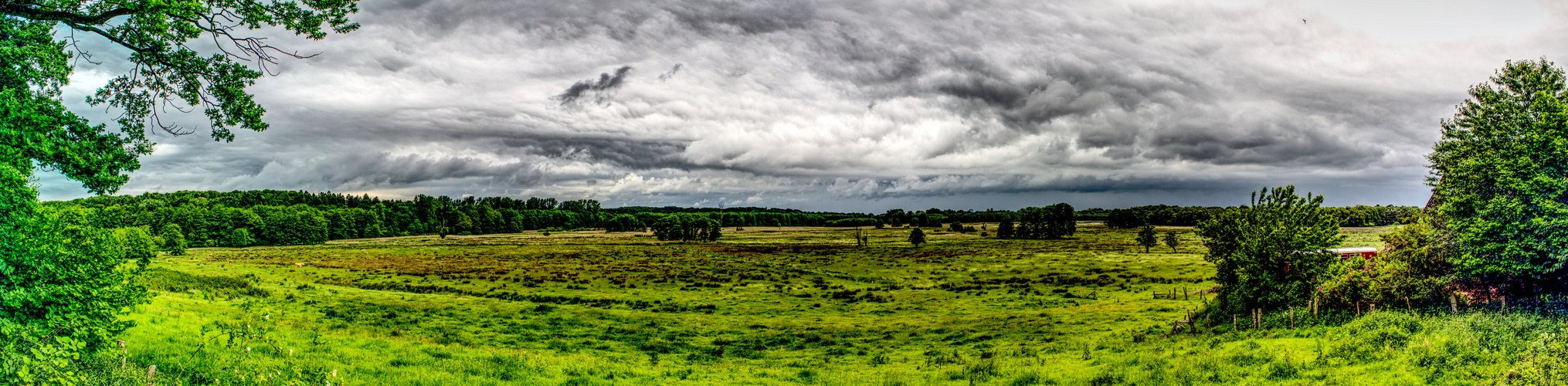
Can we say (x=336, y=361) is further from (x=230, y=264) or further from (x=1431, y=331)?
(x=230, y=264)

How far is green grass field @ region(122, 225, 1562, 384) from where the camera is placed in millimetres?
17891

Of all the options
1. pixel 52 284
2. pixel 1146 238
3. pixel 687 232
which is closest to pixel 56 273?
pixel 52 284

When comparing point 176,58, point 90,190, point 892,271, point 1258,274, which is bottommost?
point 892,271

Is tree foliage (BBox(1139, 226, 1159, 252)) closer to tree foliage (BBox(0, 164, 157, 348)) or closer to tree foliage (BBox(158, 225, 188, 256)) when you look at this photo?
tree foliage (BBox(0, 164, 157, 348))

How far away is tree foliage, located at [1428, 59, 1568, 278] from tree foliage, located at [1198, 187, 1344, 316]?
416 cm

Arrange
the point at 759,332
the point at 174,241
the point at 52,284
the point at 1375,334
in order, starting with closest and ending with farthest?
the point at 52,284 < the point at 1375,334 < the point at 759,332 < the point at 174,241

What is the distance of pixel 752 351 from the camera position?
32.9 m

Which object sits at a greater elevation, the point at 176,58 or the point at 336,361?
the point at 176,58

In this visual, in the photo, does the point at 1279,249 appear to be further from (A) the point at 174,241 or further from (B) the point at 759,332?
(A) the point at 174,241

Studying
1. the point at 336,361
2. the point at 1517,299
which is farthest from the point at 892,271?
the point at 336,361

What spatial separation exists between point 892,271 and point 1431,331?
77515 millimetres

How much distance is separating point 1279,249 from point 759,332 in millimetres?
27430

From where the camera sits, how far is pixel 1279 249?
2905 cm

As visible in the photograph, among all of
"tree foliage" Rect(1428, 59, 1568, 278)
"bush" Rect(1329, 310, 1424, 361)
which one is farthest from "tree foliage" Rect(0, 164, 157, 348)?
"tree foliage" Rect(1428, 59, 1568, 278)
